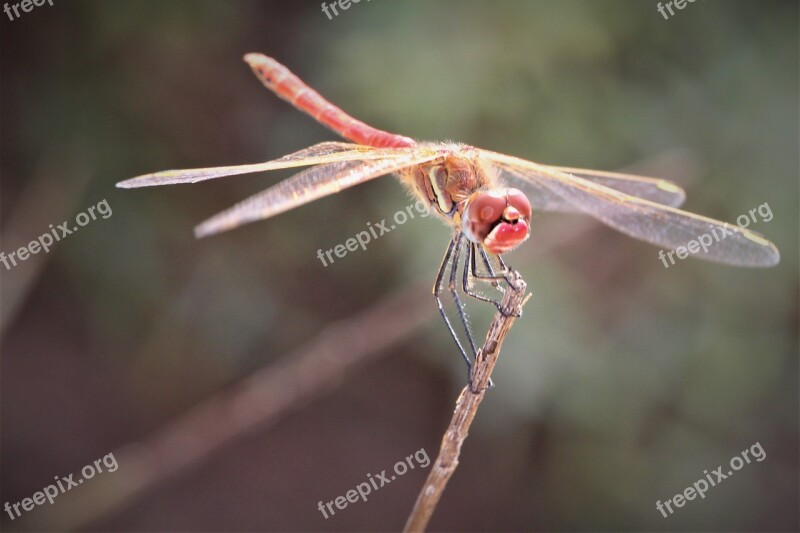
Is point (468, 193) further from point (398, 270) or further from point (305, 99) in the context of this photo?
point (398, 270)

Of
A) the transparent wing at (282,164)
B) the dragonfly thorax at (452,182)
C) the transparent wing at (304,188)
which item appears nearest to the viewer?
the transparent wing at (304,188)

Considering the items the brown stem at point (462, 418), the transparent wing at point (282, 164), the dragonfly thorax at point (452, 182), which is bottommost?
the brown stem at point (462, 418)

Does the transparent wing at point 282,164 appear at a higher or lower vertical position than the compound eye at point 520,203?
higher

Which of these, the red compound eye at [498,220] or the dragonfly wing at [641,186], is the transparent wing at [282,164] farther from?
the dragonfly wing at [641,186]

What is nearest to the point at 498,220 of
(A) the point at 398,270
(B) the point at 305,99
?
(B) the point at 305,99

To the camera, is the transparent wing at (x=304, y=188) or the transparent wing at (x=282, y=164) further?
the transparent wing at (x=282, y=164)

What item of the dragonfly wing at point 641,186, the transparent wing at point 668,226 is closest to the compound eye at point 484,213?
the transparent wing at point 668,226

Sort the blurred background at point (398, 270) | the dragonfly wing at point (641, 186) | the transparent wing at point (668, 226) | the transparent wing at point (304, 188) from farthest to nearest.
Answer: the blurred background at point (398, 270)
the dragonfly wing at point (641, 186)
the transparent wing at point (668, 226)
the transparent wing at point (304, 188)

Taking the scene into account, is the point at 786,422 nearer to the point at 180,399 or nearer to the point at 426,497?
the point at 426,497
